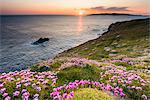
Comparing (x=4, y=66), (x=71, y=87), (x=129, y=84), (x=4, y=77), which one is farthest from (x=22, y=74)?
(x=4, y=66)

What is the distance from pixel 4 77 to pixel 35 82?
1954 mm

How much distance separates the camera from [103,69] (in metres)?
12.8

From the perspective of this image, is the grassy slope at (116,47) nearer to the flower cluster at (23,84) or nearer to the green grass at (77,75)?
the green grass at (77,75)

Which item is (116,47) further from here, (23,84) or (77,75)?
(23,84)

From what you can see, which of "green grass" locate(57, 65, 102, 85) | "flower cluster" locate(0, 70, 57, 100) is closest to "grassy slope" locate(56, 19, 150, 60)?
"green grass" locate(57, 65, 102, 85)

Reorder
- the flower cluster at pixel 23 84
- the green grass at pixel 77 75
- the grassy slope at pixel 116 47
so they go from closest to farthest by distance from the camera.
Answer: the flower cluster at pixel 23 84
the green grass at pixel 77 75
the grassy slope at pixel 116 47

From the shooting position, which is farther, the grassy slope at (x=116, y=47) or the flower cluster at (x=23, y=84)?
the grassy slope at (x=116, y=47)

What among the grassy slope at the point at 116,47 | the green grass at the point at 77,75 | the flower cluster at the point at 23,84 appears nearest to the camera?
the flower cluster at the point at 23,84

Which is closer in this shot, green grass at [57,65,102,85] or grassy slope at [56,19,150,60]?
green grass at [57,65,102,85]

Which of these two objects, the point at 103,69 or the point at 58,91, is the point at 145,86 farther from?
Result: the point at 58,91

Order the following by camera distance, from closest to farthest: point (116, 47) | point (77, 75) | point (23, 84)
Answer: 1. point (23, 84)
2. point (77, 75)
3. point (116, 47)

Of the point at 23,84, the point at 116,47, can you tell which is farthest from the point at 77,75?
the point at 116,47

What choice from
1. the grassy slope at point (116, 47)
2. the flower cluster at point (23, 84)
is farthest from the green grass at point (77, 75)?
the grassy slope at point (116, 47)

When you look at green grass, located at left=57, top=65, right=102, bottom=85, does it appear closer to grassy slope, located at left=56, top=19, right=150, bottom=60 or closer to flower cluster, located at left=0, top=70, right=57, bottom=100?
flower cluster, located at left=0, top=70, right=57, bottom=100
